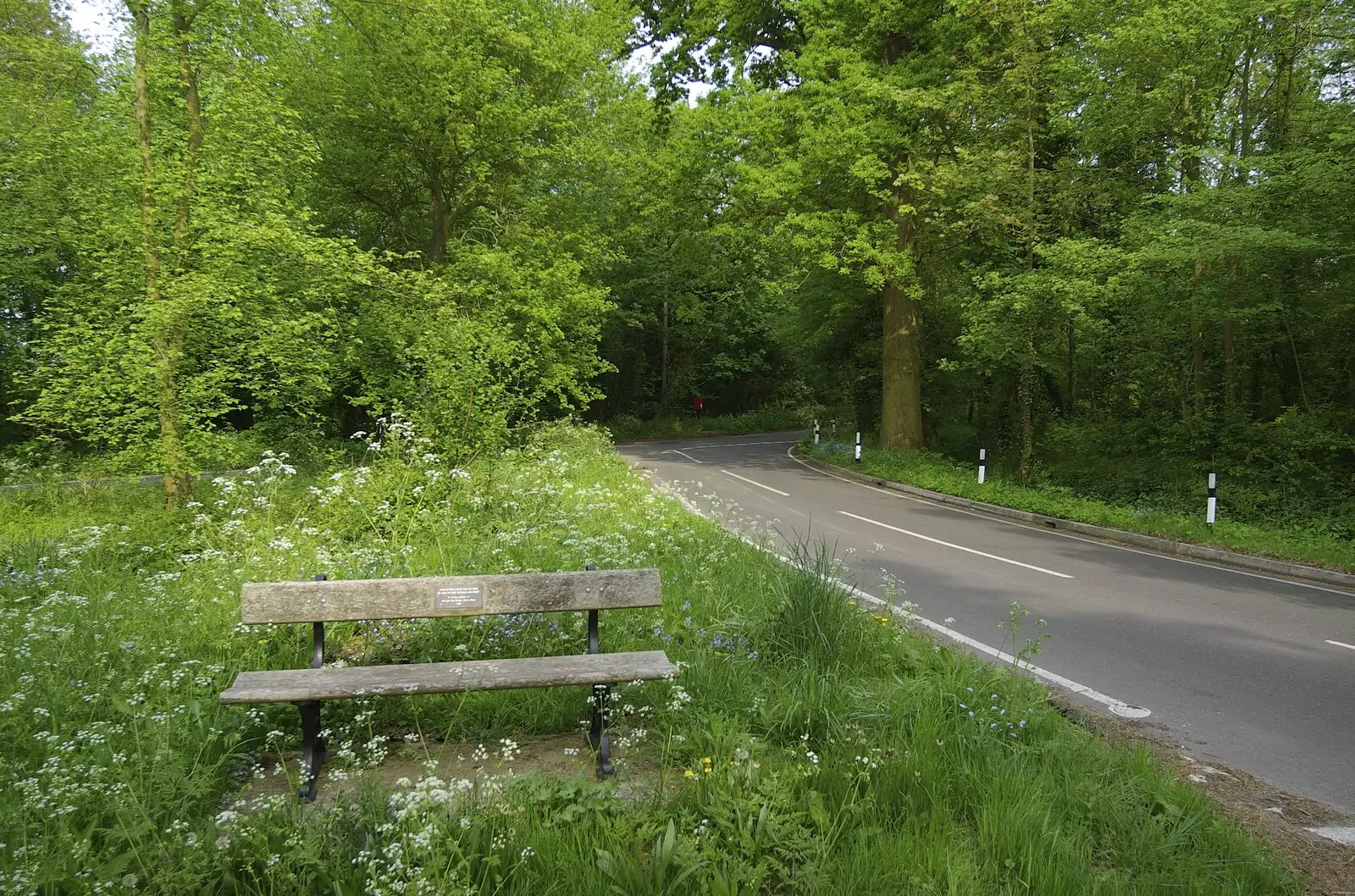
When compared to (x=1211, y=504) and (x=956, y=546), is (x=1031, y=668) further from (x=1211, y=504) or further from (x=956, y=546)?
(x=1211, y=504)

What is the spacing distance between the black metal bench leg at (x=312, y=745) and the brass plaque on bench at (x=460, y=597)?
74 centimetres

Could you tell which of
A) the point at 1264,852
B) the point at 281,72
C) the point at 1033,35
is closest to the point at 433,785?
the point at 1264,852

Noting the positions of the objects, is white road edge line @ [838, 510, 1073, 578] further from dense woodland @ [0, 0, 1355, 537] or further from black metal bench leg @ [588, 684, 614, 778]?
black metal bench leg @ [588, 684, 614, 778]

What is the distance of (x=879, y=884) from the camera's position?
8.47 ft

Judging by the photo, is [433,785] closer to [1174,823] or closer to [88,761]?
[88,761]

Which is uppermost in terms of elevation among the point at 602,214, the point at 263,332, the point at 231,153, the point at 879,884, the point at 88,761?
the point at 602,214

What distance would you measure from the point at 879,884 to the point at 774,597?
2.61m

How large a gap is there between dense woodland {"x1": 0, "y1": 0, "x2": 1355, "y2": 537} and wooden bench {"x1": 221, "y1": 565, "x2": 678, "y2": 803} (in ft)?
17.3

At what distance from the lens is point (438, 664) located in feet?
11.9

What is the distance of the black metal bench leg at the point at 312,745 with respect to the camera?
10.4 feet

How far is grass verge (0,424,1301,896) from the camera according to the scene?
2531 millimetres

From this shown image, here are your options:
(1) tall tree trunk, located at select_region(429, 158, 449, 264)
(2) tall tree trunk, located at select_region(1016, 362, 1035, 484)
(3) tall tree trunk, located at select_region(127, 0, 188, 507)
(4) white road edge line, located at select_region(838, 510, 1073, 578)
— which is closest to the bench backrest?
(3) tall tree trunk, located at select_region(127, 0, 188, 507)

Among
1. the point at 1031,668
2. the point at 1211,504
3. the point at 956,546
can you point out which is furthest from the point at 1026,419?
the point at 1031,668

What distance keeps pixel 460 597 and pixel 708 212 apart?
16622 millimetres
